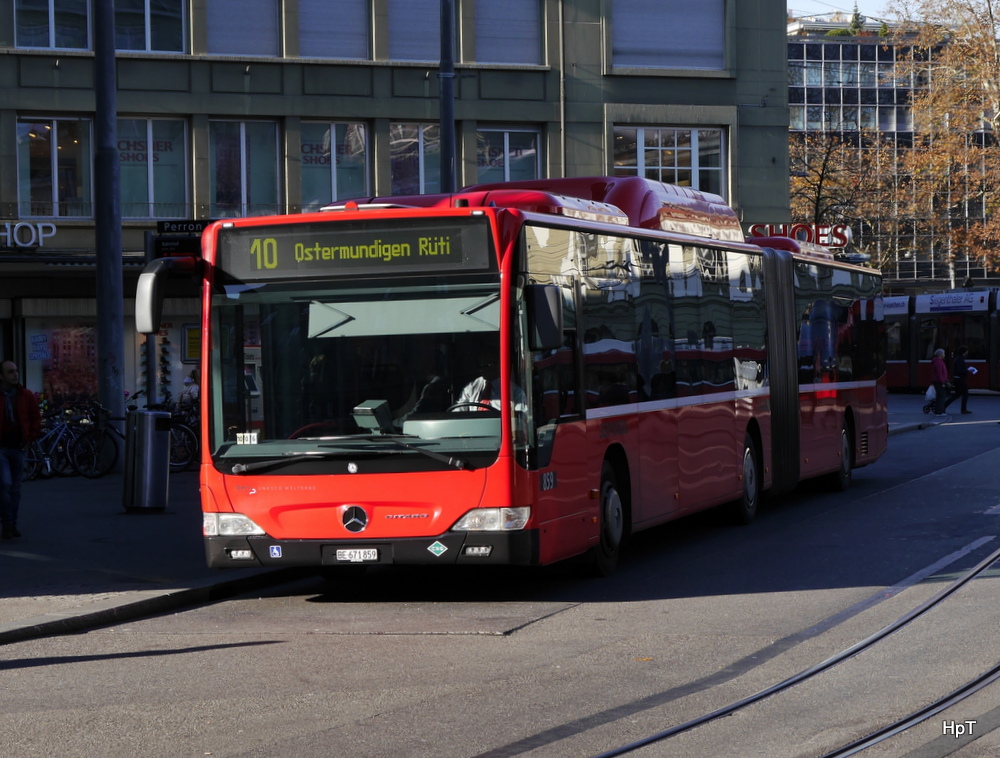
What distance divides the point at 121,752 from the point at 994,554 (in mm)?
8350

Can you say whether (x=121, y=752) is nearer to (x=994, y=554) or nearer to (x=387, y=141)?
(x=994, y=554)

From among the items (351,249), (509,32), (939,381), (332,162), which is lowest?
(939,381)

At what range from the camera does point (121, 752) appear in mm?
6340

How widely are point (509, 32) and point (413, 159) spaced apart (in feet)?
11.2

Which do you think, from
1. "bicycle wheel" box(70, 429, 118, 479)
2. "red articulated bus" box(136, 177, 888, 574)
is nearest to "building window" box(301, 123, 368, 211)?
"bicycle wheel" box(70, 429, 118, 479)

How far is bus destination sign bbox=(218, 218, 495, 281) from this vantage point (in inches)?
406

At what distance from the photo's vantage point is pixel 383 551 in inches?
408

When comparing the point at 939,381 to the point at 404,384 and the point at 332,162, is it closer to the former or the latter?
the point at 332,162

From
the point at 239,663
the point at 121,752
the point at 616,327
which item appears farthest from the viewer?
the point at 616,327

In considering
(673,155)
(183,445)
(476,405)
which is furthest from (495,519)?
(673,155)

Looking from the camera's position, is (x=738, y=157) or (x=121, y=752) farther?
(x=738, y=157)

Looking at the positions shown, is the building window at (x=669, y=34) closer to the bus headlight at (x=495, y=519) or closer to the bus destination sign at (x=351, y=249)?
the bus destination sign at (x=351, y=249)

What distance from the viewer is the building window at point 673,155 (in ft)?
107

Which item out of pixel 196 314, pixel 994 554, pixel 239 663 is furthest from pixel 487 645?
pixel 196 314
